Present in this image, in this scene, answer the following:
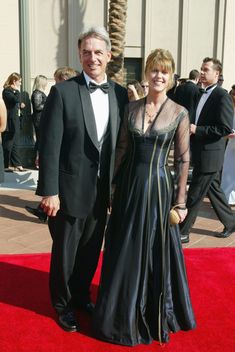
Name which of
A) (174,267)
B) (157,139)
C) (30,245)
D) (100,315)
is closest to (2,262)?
(30,245)

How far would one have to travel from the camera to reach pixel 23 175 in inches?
299

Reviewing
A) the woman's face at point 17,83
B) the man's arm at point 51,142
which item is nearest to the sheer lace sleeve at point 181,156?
the man's arm at point 51,142

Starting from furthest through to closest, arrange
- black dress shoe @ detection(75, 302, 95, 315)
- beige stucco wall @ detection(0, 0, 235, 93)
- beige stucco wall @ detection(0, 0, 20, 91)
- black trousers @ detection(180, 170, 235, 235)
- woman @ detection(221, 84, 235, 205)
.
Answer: beige stucco wall @ detection(0, 0, 235, 93) → beige stucco wall @ detection(0, 0, 20, 91) → woman @ detection(221, 84, 235, 205) → black trousers @ detection(180, 170, 235, 235) → black dress shoe @ detection(75, 302, 95, 315)

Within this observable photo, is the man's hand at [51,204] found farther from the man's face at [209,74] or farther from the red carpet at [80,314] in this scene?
the man's face at [209,74]

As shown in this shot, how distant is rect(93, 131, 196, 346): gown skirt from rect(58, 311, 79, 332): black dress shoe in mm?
183

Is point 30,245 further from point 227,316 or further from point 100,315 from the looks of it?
point 227,316

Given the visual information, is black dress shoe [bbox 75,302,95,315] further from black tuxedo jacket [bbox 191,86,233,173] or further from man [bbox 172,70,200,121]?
man [bbox 172,70,200,121]

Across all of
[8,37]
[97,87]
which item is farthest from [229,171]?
[8,37]

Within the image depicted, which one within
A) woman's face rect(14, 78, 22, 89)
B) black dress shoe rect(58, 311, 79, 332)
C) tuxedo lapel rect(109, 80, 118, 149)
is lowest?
black dress shoe rect(58, 311, 79, 332)

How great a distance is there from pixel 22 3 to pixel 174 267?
6.29 metres

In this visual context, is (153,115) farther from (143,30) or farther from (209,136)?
(143,30)

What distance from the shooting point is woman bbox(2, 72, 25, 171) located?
784 centimetres

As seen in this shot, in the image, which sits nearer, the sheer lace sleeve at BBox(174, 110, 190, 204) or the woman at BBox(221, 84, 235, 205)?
the sheer lace sleeve at BBox(174, 110, 190, 204)

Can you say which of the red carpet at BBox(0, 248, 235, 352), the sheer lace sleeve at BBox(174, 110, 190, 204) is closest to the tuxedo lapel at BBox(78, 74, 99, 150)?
the sheer lace sleeve at BBox(174, 110, 190, 204)
